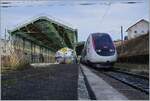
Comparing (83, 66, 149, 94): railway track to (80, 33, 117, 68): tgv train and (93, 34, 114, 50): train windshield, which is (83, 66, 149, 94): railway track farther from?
(93, 34, 114, 50): train windshield

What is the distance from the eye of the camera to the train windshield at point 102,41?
27.4 metres

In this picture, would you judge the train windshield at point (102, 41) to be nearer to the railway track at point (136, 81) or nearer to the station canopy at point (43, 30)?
the railway track at point (136, 81)

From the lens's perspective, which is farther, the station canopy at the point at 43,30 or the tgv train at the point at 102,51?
the station canopy at the point at 43,30

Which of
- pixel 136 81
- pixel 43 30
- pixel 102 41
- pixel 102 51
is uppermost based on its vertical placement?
pixel 43 30

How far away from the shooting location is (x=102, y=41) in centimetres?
2780

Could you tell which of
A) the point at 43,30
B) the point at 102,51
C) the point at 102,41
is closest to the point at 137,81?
the point at 102,51

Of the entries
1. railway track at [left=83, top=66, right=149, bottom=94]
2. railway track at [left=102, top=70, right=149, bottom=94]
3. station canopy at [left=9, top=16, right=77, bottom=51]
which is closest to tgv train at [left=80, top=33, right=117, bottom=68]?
railway track at [left=83, top=66, right=149, bottom=94]

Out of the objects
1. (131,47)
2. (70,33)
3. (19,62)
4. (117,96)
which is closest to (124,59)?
(131,47)

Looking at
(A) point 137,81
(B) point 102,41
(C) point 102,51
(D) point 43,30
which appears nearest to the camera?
(A) point 137,81

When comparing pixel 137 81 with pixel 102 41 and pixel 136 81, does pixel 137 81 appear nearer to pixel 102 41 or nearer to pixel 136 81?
pixel 136 81

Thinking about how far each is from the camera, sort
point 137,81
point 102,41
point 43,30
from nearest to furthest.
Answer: point 137,81, point 102,41, point 43,30

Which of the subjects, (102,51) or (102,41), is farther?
(102,41)

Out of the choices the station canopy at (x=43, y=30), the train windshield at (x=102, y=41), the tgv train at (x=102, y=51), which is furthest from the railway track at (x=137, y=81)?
the station canopy at (x=43, y=30)

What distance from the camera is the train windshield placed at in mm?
27422
